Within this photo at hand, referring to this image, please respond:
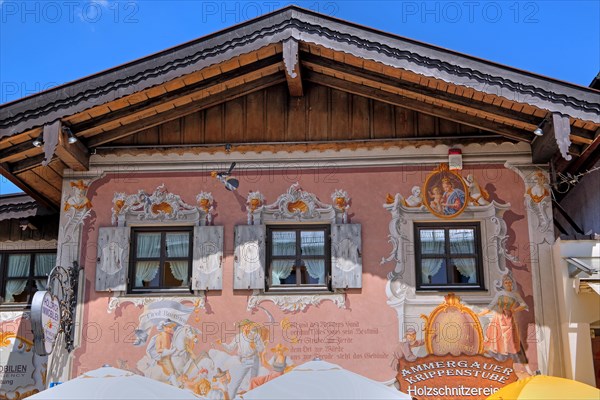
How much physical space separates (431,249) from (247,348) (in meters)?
2.83

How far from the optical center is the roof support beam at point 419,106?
1119 cm

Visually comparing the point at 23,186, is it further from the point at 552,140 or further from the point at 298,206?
the point at 552,140

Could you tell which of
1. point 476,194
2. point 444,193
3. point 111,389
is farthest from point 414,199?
point 111,389

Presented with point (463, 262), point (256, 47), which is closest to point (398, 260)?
point (463, 262)

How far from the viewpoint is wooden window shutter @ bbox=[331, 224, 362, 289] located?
1090 centimetres

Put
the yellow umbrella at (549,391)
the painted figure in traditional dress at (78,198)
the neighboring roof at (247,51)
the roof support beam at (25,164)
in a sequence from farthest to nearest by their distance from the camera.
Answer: the painted figure in traditional dress at (78,198), the roof support beam at (25,164), the neighboring roof at (247,51), the yellow umbrella at (549,391)

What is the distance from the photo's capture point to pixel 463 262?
11.0 m

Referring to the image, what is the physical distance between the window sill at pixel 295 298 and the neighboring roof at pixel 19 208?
160 inches

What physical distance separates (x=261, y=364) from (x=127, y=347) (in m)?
1.83

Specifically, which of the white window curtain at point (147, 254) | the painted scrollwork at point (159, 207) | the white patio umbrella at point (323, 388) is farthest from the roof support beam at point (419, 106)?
the white patio umbrella at point (323, 388)

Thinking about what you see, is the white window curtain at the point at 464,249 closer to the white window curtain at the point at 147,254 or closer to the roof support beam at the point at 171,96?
the roof support beam at the point at 171,96

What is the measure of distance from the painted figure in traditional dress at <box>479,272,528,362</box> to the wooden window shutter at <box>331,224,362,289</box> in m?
1.74

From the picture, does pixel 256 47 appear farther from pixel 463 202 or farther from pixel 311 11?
pixel 463 202

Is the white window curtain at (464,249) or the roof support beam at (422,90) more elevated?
the roof support beam at (422,90)
